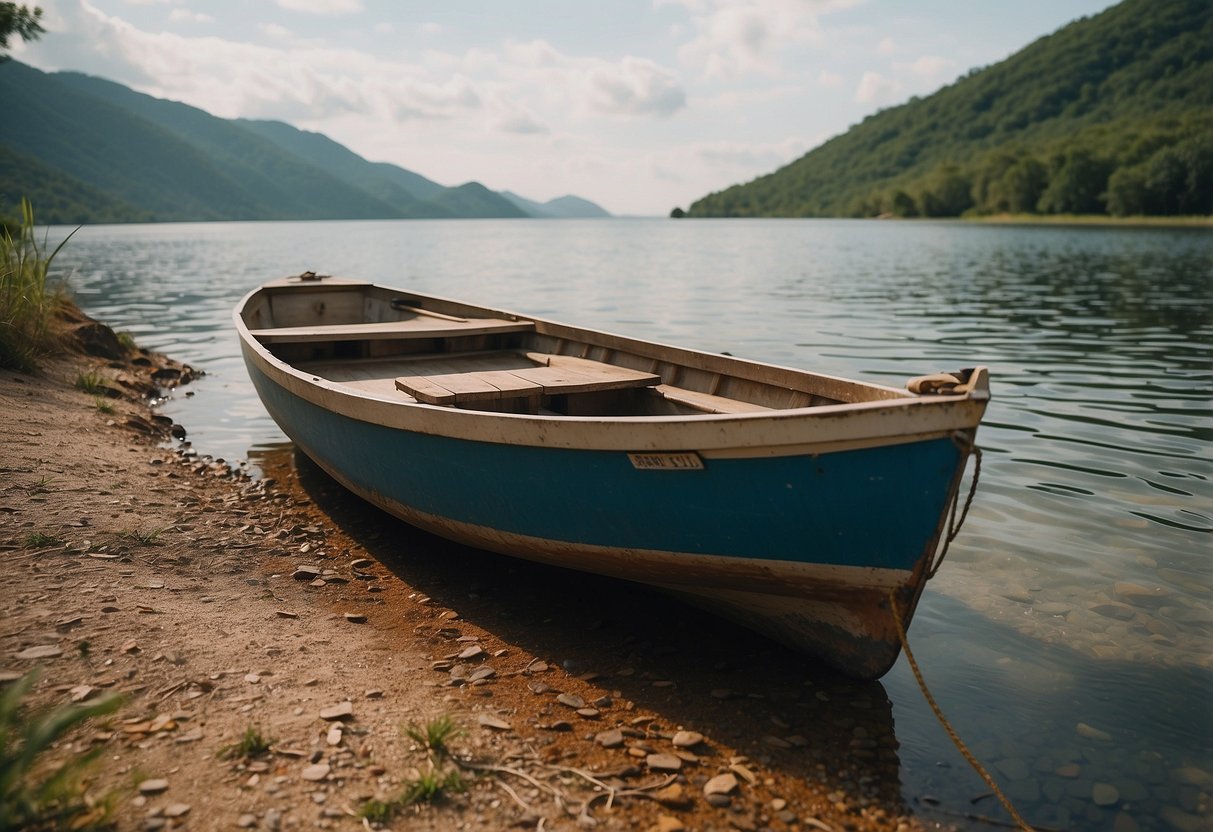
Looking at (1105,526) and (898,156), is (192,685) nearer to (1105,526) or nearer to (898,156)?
(1105,526)

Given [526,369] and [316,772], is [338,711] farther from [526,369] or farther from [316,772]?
[526,369]

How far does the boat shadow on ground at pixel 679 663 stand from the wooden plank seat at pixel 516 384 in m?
1.41

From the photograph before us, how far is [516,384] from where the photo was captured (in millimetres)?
6484

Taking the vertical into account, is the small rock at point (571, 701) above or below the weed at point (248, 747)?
below

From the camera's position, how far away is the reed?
996 centimetres

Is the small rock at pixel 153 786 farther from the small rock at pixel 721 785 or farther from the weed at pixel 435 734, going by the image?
the small rock at pixel 721 785

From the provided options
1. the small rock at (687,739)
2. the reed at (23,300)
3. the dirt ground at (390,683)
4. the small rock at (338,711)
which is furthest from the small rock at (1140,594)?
the reed at (23,300)

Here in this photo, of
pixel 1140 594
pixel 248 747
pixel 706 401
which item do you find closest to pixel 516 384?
pixel 706 401

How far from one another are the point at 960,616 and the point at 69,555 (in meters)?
6.24

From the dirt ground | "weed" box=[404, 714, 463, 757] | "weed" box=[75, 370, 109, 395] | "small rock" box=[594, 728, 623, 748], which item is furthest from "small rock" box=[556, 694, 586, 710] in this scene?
"weed" box=[75, 370, 109, 395]

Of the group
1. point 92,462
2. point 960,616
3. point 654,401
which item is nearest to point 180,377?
point 92,462

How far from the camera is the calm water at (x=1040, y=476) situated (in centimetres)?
460

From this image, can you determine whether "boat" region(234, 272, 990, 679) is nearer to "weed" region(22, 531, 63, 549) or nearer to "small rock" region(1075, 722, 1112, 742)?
"small rock" region(1075, 722, 1112, 742)

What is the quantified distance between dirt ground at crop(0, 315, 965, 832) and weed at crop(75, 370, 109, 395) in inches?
146
